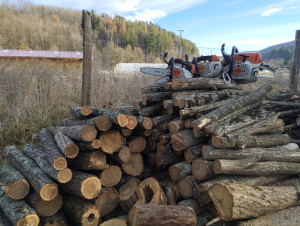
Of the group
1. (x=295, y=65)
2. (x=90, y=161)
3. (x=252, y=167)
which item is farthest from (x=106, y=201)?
(x=295, y=65)

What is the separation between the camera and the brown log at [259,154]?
10.7 feet

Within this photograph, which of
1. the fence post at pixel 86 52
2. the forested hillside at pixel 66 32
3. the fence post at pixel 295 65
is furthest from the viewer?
the forested hillside at pixel 66 32

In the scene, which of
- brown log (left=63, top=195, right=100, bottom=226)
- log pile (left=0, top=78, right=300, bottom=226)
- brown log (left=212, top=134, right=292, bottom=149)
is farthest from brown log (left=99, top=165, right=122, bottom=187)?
brown log (left=212, top=134, right=292, bottom=149)

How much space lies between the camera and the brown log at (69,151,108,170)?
120 inches

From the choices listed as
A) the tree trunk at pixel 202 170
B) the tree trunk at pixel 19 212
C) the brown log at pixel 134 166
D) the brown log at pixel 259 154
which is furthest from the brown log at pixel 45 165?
the brown log at pixel 259 154

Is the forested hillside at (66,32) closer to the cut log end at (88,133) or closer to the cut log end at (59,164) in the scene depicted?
the cut log end at (88,133)

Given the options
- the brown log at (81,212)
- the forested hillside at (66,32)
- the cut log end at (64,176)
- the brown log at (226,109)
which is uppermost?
the forested hillside at (66,32)

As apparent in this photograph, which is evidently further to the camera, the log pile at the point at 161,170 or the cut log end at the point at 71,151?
the cut log end at the point at 71,151

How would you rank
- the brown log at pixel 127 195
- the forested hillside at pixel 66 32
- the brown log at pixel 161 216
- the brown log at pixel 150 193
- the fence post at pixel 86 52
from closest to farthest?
the brown log at pixel 161 216 < the brown log at pixel 150 193 < the brown log at pixel 127 195 < the fence post at pixel 86 52 < the forested hillside at pixel 66 32

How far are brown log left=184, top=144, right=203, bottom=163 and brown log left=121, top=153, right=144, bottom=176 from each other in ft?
2.28

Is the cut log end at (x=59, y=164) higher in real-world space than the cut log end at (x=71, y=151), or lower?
lower

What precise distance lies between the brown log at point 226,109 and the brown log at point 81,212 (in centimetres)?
174

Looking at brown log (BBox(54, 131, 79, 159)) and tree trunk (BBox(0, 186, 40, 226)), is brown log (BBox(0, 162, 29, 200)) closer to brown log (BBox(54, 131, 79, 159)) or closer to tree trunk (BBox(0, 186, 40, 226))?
tree trunk (BBox(0, 186, 40, 226))

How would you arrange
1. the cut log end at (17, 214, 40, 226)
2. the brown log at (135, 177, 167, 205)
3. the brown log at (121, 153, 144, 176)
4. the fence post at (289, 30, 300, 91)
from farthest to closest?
the fence post at (289, 30, 300, 91) < the brown log at (121, 153, 144, 176) < the brown log at (135, 177, 167, 205) < the cut log end at (17, 214, 40, 226)
